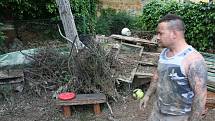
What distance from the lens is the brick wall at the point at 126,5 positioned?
1419 cm

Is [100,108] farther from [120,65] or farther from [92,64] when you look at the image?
[120,65]

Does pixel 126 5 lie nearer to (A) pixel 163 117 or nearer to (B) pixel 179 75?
(A) pixel 163 117

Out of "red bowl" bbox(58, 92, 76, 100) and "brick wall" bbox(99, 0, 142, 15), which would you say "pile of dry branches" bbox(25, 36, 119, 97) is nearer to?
"red bowl" bbox(58, 92, 76, 100)

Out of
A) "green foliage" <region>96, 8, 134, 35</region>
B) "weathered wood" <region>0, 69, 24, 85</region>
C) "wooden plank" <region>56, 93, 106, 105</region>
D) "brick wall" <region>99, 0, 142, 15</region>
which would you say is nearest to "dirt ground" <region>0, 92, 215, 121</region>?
"wooden plank" <region>56, 93, 106, 105</region>

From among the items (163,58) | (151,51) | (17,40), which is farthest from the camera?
(17,40)

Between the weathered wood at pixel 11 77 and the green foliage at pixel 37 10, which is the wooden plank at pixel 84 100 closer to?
the weathered wood at pixel 11 77

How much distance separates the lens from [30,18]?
32.7 ft

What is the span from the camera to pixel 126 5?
46.9 feet

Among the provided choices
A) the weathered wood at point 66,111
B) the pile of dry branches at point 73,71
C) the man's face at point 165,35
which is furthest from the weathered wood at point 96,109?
the man's face at point 165,35

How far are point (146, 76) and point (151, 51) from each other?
1.90 metres

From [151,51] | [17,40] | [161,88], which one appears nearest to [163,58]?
[161,88]

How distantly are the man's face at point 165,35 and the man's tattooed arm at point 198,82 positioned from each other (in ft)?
0.95

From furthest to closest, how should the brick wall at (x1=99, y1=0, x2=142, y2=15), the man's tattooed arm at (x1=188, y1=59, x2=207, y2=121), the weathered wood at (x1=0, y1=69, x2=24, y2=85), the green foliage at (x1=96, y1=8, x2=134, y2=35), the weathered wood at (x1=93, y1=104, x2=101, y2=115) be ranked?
the brick wall at (x1=99, y1=0, x2=142, y2=15) < the green foliage at (x1=96, y1=8, x2=134, y2=35) < the weathered wood at (x1=0, y1=69, x2=24, y2=85) < the weathered wood at (x1=93, y1=104, x2=101, y2=115) < the man's tattooed arm at (x1=188, y1=59, x2=207, y2=121)

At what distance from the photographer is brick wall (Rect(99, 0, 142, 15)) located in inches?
559
